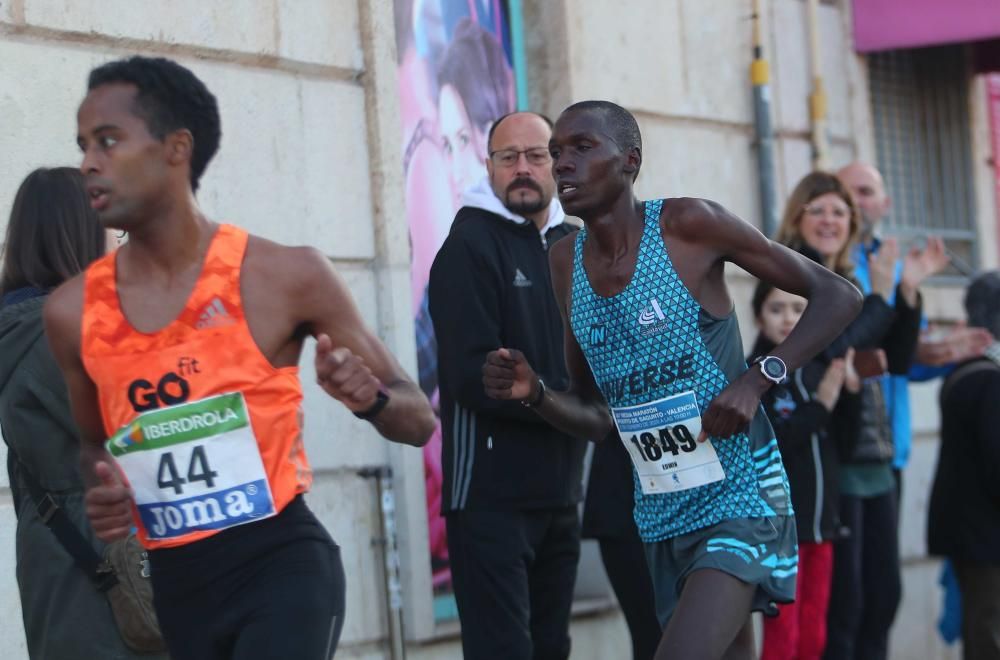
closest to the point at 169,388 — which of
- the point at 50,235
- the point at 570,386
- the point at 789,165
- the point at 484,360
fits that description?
the point at 50,235

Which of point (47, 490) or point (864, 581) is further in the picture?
point (864, 581)

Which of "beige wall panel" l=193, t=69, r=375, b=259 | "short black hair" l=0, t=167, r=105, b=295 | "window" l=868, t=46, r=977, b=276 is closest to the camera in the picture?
"short black hair" l=0, t=167, r=105, b=295

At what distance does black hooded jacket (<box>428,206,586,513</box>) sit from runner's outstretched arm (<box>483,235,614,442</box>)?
0.41m

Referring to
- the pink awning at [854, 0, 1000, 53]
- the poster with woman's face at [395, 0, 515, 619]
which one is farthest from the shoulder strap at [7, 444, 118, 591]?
the pink awning at [854, 0, 1000, 53]

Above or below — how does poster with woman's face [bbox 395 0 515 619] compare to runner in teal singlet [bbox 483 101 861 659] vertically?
above

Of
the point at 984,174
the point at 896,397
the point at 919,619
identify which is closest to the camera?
the point at 896,397

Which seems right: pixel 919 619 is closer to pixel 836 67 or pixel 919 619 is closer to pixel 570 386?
pixel 836 67

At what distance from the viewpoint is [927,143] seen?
10945 millimetres

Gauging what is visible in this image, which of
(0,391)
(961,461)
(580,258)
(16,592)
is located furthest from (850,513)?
(0,391)

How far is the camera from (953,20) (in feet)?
32.3

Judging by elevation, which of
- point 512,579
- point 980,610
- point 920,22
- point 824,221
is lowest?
point 980,610

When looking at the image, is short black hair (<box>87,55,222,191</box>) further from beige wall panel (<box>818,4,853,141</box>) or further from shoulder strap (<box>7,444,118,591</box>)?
beige wall panel (<box>818,4,853,141</box>)

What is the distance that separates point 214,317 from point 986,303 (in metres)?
5.13

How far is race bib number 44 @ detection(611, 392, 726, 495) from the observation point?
15.8ft
